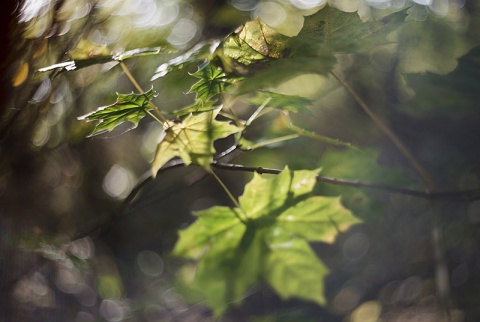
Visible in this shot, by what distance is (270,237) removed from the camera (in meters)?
0.57

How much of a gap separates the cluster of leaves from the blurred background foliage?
7 centimetres

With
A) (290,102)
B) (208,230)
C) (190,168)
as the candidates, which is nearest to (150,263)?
(190,168)

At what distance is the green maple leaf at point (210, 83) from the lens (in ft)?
1.53

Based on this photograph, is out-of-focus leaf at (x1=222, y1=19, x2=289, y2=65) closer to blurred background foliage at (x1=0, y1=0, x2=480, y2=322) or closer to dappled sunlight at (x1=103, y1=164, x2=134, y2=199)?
blurred background foliage at (x1=0, y1=0, x2=480, y2=322)

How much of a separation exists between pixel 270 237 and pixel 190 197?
113 centimetres

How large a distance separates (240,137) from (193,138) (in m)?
0.09

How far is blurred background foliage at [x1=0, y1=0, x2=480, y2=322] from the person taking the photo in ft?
2.10

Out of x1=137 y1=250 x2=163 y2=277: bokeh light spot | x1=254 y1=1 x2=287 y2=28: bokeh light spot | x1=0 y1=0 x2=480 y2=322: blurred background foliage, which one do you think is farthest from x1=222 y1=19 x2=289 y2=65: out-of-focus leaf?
x1=137 y1=250 x2=163 y2=277: bokeh light spot

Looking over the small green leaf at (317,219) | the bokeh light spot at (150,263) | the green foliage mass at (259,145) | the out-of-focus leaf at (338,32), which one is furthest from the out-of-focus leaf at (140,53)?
the bokeh light spot at (150,263)

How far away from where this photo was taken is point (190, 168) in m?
1.39

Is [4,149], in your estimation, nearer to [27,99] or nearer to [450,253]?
[27,99]

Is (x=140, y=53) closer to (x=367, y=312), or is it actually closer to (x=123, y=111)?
(x=123, y=111)

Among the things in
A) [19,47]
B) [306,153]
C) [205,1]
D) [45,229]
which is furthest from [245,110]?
[19,47]

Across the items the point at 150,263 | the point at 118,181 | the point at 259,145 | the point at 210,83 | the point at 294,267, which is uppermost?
the point at 210,83
